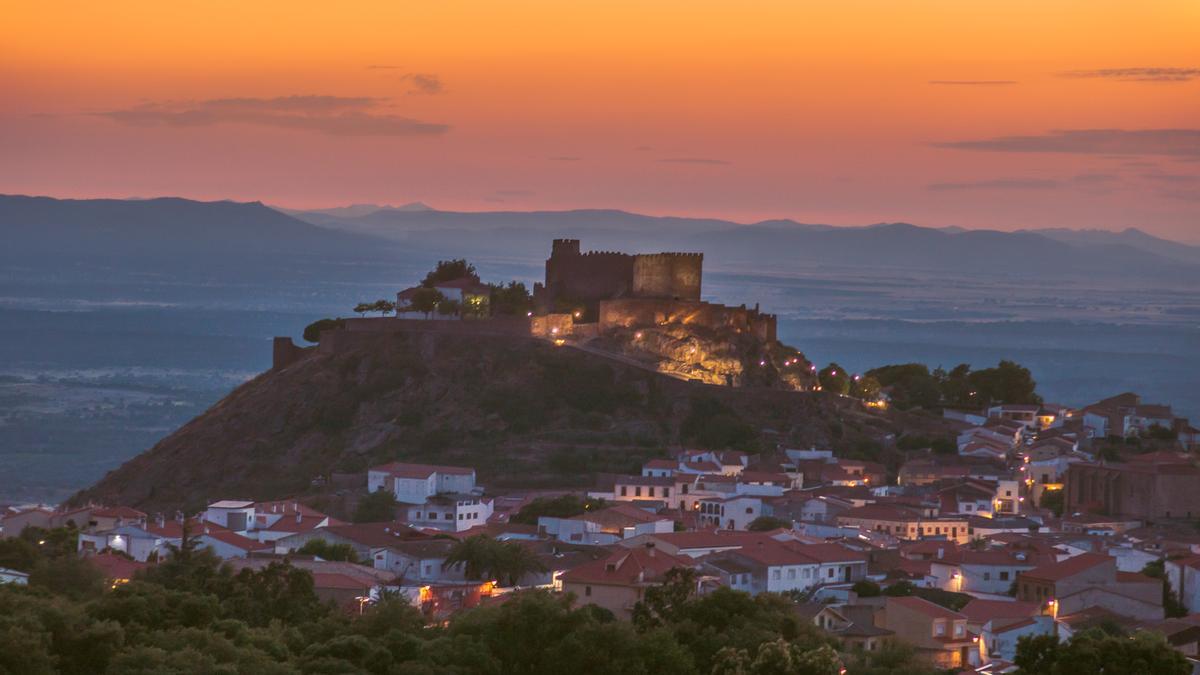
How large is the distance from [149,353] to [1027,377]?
7877cm

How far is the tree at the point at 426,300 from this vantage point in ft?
258

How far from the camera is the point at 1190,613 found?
45.0 m

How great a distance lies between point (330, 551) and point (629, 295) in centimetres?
3345

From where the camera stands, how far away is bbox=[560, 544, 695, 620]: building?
42125 millimetres

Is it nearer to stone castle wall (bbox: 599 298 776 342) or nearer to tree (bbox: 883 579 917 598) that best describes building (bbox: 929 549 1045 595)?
tree (bbox: 883 579 917 598)

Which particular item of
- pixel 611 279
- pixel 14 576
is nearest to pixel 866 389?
pixel 611 279

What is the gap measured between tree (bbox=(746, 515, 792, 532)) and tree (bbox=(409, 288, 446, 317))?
79.1 feet

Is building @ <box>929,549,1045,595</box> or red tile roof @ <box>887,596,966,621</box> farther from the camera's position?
building @ <box>929,549,1045,595</box>

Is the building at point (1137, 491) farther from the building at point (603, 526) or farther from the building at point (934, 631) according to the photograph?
the building at point (934, 631)

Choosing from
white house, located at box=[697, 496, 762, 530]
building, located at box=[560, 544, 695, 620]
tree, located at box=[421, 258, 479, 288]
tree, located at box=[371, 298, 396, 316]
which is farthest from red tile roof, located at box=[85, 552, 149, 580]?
tree, located at box=[421, 258, 479, 288]

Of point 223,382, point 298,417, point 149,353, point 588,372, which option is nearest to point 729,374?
point 588,372

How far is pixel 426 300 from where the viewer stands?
78875 mm

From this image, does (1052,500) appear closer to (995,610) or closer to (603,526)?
(603,526)

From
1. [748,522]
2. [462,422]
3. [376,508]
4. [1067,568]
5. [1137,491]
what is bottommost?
[376,508]
